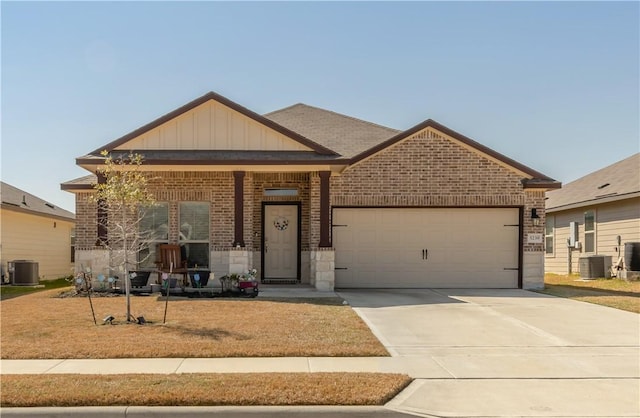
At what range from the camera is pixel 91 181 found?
1669 centimetres

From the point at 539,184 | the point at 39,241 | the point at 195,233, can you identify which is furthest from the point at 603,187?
the point at 39,241

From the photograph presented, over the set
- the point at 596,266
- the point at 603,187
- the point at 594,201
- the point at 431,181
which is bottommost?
the point at 596,266

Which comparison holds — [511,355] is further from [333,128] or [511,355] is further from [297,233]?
[333,128]

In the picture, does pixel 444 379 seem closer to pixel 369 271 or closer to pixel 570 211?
pixel 369 271

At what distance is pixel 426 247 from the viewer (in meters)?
16.6

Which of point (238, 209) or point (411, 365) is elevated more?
point (238, 209)

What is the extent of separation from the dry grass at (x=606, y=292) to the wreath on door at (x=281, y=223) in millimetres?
7436

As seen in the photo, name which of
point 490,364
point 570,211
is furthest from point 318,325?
point 570,211

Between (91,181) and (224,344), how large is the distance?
10437 millimetres

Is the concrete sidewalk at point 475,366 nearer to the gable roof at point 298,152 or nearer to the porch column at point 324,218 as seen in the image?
the porch column at point 324,218

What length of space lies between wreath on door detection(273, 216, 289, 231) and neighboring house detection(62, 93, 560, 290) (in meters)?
0.03

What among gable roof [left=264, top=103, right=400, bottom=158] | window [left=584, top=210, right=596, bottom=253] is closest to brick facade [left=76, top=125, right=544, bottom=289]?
gable roof [left=264, top=103, right=400, bottom=158]

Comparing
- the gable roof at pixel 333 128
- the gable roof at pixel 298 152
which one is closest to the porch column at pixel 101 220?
the gable roof at pixel 298 152

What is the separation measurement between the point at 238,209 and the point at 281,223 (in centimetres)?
215
